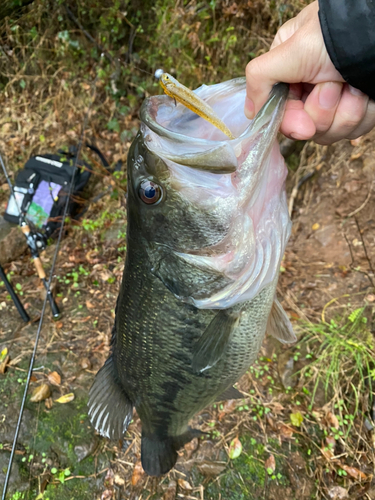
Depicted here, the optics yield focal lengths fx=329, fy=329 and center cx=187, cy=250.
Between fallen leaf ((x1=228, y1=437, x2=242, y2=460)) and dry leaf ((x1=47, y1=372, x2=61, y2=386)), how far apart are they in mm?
1633

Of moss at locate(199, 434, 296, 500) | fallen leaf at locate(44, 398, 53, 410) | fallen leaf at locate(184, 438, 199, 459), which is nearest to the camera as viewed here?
moss at locate(199, 434, 296, 500)

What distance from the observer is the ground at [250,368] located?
2.51 m

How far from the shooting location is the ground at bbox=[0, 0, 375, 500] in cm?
251

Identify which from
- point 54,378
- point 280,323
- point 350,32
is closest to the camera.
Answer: point 350,32

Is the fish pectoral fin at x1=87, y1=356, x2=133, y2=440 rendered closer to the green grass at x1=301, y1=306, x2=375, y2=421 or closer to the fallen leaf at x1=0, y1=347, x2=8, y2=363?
the green grass at x1=301, y1=306, x2=375, y2=421

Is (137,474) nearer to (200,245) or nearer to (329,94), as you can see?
(200,245)

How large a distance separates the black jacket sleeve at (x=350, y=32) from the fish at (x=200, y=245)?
189 millimetres

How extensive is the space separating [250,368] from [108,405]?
1658mm

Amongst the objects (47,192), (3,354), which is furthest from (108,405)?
(47,192)

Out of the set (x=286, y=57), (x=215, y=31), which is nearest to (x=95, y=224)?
(x=215, y=31)

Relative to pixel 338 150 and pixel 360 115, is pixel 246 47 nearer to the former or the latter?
pixel 338 150

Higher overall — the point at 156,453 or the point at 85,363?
the point at 156,453

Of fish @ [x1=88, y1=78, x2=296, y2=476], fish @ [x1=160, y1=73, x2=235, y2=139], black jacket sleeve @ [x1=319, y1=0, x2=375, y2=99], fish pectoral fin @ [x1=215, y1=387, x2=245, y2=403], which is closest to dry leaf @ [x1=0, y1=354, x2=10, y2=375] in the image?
fish @ [x1=88, y1=78, x2=296, y2=476]

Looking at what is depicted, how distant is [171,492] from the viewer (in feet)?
8.23
